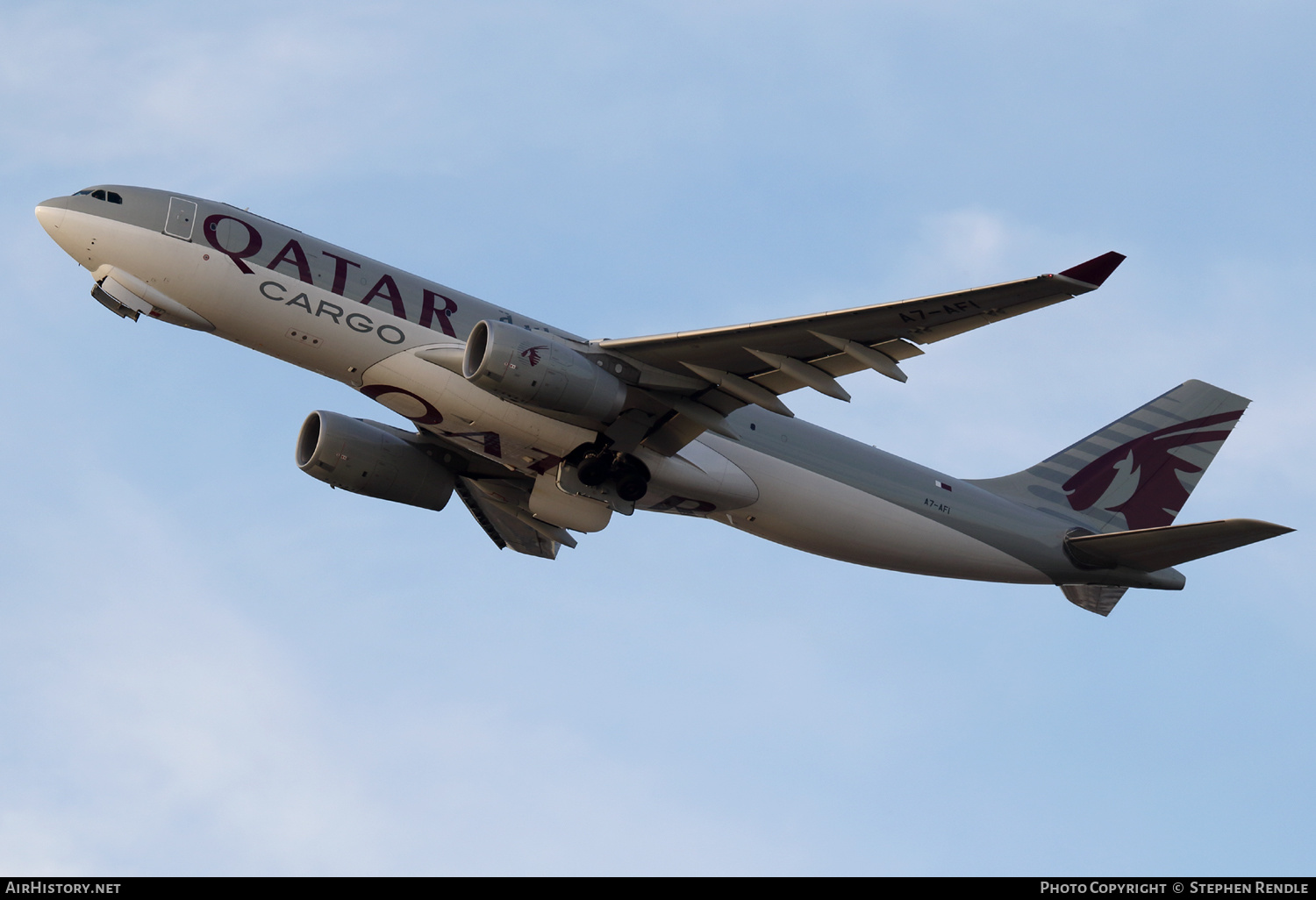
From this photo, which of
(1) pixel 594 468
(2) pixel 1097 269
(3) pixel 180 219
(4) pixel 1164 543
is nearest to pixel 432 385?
(1) pixel 594 468

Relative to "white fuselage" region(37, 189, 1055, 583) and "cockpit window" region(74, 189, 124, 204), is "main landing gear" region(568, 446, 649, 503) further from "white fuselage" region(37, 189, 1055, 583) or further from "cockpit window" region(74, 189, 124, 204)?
"cockpit window" region(74, 189, 124, 204)

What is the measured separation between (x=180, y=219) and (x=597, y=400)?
9.17 metres

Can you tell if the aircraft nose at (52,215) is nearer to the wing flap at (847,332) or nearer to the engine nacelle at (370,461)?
the engine nacelle at (370,461)

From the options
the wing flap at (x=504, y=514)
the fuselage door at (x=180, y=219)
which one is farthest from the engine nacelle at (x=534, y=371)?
the wing flap at (x=504, y=514)

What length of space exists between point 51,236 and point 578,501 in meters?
12.1

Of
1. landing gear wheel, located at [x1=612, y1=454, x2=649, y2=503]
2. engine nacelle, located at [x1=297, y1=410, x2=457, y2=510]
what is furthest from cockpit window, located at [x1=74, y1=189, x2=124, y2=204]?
landing gear wheel, located at [x1=612, y1=454, x2=649, y2=503]

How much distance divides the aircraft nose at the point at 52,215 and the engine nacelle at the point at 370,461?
7.03m

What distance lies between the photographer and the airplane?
990 inches

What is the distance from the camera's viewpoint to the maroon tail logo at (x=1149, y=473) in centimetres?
3422

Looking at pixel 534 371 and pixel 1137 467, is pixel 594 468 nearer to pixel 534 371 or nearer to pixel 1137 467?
pixel 534 371

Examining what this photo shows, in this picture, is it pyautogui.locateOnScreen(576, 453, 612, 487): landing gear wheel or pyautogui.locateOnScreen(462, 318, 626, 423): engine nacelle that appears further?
pyautogui.locateOnScreen(576, 453, 612, 487): landing gear wheel

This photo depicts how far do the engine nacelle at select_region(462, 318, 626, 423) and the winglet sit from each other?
30.3 ft
